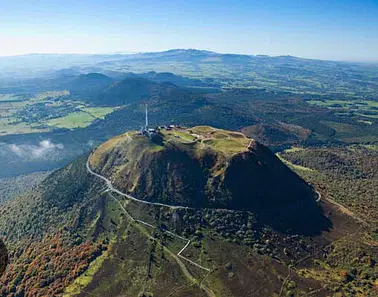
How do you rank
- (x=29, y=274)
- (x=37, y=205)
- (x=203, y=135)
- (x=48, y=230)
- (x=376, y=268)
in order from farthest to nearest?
(x=203, y=135), (x=37, y=205), (x=48, y=230), (x=29, y=274), (x=376, y=268)

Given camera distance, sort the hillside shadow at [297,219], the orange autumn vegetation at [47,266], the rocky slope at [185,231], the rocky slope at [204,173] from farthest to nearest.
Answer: the rocky slope at [204,173] → the hillside shadow at [297,219] → the orange autumn vegetation at [47,266] → the rocky slope at [185,231]

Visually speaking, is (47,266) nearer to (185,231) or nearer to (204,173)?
(185,231)

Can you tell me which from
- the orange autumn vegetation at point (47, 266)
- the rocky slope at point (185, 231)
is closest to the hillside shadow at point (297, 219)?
the rocky slope at point (185, 231)

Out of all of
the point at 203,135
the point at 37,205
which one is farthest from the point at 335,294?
the point at 37,205

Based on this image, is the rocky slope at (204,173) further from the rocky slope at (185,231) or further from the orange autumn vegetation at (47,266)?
the orange autumn vegetation at (47,266)

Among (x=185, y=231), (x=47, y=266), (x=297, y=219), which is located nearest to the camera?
(x=47, y=266)

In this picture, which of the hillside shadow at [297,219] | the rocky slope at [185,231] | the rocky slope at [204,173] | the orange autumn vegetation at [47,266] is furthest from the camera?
the rocky slope at [204,173]

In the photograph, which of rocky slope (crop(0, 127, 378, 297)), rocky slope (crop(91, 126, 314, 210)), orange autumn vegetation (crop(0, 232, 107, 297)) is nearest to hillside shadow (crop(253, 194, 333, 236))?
rocky slope (crop(0, 127, 378, 297))

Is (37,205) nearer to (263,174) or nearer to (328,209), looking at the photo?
(263,174)

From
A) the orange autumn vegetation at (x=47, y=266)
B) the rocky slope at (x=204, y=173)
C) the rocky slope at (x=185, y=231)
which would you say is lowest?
the orange autumn vegetation at (x=47, y=266)

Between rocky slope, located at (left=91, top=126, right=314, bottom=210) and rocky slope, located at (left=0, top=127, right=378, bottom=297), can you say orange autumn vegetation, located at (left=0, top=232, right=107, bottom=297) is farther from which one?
rocky slope, located at (left=91, top=126, right=314, bottom=210)

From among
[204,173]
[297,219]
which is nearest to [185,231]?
[204,173]
